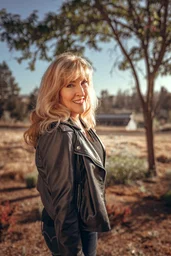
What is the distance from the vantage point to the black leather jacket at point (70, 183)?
4.50 ft

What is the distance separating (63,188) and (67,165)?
5.5 inches

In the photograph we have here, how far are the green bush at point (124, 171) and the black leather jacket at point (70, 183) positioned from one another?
5.26m

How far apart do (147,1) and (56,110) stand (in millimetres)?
6674

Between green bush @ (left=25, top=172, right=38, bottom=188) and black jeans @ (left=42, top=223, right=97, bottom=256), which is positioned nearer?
black jeans @ (left=42, top=223, right=97, bottom=256)

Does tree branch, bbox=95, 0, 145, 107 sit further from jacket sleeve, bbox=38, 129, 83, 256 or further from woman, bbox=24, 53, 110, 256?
jacket sleeve, bbox=38, 129, 83, 256

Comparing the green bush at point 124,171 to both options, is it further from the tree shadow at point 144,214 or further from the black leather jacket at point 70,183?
the black leather jacket at point 70,183

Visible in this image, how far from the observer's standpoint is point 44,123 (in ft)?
5.03

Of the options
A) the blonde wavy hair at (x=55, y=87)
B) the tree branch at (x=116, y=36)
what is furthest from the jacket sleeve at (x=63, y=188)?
the tree branch at (x=116, y=36)

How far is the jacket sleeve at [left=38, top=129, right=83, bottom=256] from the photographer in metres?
1.36

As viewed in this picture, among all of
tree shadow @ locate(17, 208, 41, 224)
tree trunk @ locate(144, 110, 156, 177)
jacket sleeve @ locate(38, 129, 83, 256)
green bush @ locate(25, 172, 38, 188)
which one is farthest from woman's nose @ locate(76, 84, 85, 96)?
tree trunk @ locate(144, 110, 156, 177)

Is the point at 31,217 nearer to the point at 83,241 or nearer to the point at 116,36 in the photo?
the point at 83,241

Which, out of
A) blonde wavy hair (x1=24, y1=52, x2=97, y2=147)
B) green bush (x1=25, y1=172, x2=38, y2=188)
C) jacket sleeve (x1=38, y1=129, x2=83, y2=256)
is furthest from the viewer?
green bush (x1=25, y1=172, x2=38, y2=188)

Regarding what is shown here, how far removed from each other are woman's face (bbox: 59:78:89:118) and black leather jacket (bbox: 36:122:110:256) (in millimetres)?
198

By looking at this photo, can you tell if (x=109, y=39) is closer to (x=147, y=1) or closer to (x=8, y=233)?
(x=147, y=1)
